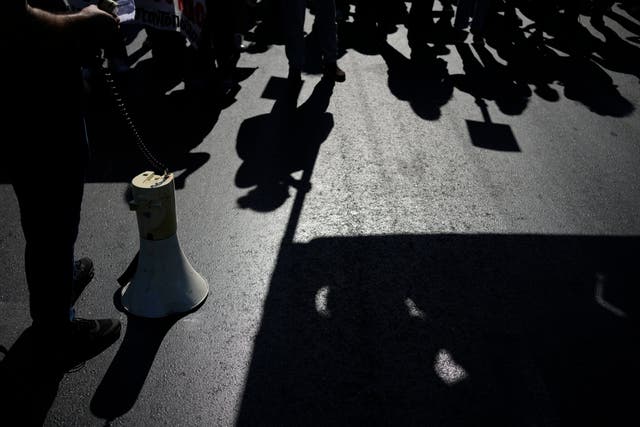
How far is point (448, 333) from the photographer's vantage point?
290 cm

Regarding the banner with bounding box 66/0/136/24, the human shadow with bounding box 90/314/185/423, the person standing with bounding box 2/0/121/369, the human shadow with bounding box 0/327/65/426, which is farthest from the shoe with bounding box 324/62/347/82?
the human shadow with bounding box 0/327/65/426

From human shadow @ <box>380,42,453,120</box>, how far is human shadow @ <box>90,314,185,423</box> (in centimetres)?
374

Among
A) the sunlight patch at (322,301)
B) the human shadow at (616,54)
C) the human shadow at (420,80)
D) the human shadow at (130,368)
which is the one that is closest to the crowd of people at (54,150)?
the human shadow at (130,368)

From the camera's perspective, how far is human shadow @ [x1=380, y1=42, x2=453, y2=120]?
582 cm

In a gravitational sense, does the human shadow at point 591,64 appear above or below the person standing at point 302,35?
below

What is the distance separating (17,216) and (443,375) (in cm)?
316

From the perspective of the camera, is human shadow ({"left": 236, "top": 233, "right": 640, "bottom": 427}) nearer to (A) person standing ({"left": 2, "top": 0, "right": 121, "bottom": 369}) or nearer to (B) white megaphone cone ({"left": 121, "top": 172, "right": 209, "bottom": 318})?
(B) white megaphone cone ({"left": 121, "top": 172, "right": 209, "bottom": 318})

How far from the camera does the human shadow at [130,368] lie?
2424mm

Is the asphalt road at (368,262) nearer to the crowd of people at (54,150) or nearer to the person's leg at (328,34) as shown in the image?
the crowd of people at (54,150)

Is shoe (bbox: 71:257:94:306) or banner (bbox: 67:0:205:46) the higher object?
banner (bbox: 67:0:205:46)

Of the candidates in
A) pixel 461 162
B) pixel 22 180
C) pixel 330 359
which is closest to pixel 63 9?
pixel 22 180

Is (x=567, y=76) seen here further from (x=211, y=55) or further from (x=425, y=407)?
(x=425, y=407)

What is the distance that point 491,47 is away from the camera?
7.86 meters

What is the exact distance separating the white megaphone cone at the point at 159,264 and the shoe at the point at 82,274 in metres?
0.25
